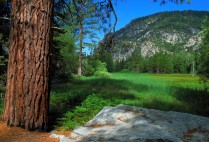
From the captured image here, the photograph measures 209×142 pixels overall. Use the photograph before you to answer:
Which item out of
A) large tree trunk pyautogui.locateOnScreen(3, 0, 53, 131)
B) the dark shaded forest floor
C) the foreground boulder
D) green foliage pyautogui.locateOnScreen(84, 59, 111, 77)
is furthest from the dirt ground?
green foliage pyautogui.locateOnScreen(84, 59, 111, 77)

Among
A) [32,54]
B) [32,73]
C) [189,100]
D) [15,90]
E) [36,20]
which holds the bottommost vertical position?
[189,100]

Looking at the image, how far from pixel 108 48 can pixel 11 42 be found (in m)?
3.81

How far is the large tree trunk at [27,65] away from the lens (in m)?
4.76

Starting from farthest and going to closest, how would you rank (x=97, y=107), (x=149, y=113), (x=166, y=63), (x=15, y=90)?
(x=166, y=63) → (x=97, y=107) → (x=149, y=113) → (x=15, y=90)

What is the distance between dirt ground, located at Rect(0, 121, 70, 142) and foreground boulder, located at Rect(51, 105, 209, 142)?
0.83 ft

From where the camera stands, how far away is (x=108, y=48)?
26.9ft

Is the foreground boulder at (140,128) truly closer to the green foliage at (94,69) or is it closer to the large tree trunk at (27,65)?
the large tree trunk at (27,65)

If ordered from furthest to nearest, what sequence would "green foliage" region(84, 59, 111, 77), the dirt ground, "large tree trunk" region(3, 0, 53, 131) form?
"green foliage" region(84, 59, 111, 77) < "large tree trunk" region(3, 0, 53, 131) < the dirt ground

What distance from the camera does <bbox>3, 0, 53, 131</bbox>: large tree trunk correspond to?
15.6 ft

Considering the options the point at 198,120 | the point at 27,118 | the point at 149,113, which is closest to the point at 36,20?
the point at 27,118

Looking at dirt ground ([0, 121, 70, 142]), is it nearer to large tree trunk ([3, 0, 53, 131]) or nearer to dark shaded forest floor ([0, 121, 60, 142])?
dark shaded forest floor ([0, 121, 60, 142])

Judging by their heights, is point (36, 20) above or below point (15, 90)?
above

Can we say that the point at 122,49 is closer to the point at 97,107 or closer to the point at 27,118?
the point at 97,107

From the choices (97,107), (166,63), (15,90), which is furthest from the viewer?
(166,63)
